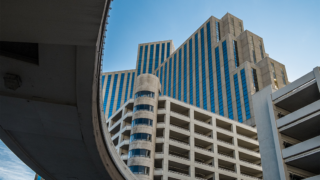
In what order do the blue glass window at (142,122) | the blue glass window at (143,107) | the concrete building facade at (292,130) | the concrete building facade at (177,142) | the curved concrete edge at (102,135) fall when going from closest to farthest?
the curved concrete edge at (102,135) → the concrete building facade at (292,130) → the concrete building facade at (177,142) → the blue glass window at (142,122) → the blue glass window at (143,107)

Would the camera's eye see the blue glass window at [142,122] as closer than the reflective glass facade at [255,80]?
Yes

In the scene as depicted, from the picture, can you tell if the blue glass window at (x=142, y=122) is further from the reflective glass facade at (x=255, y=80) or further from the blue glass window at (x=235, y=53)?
the blue glass window at (x=235, y=53)

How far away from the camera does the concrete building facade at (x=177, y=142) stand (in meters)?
51.3

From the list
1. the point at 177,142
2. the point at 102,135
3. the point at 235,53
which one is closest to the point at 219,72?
the point at 235,53

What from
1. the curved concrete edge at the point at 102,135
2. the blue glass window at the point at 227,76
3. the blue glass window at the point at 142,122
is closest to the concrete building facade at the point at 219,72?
the blue glass window at the point at 227,76

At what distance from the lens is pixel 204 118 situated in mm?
64750

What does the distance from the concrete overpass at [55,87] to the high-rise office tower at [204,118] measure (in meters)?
29.1

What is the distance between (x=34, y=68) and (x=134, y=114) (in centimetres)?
4351

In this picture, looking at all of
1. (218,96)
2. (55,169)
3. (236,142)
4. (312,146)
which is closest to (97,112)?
(55,169)

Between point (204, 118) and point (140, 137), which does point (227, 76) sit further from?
point (140, 137)

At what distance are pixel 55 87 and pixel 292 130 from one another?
2874cm

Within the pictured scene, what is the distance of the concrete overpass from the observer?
9.28 metres

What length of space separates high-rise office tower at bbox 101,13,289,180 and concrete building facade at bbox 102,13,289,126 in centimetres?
39

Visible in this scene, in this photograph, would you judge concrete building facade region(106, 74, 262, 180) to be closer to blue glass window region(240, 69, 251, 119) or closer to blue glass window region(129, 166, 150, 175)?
blue glass window region(129, 166, 150, 175)
